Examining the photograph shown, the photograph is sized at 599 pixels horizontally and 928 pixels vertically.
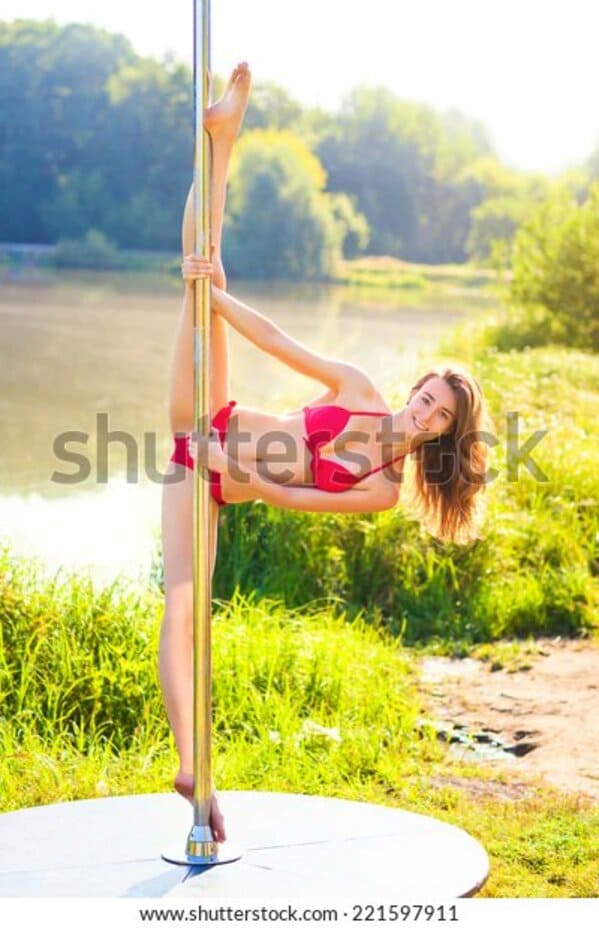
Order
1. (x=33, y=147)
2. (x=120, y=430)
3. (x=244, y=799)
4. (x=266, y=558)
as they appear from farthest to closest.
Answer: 1. (x=33, y=147)
2. (x=120, y=430)
3. (x=266, y=558)
4. (x=244, y=799)

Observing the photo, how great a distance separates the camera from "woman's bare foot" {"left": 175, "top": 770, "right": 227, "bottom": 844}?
3277mm

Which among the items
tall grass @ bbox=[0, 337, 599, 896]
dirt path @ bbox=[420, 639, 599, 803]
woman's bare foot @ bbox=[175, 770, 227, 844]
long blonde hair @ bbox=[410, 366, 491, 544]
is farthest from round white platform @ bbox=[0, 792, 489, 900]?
dirt path @ bbox=[420, 639, 599, 803]

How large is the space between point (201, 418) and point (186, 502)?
1.42 ft

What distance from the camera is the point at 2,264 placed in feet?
117

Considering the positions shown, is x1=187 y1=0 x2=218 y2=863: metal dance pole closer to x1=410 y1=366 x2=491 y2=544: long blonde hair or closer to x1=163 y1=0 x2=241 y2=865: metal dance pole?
x1=163 y1=0 x2=241 y2=865: metal dance pole

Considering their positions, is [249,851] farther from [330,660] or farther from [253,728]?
[330,660]

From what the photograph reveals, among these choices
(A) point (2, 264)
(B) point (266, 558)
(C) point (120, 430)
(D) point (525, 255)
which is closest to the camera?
(B) point (266, 558)

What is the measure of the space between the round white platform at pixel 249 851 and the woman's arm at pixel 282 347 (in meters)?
0.99

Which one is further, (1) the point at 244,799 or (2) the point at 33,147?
(2) the point at 33,147

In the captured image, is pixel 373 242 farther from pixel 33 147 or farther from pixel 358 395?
pixel 358 395

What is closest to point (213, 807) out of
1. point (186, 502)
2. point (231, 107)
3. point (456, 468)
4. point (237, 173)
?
point (186, 502)

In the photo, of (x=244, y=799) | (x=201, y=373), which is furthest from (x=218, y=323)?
(x=244, y=799)

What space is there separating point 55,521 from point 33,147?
31283 millimetres

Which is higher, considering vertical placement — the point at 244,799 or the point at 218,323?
the point at 218,323
